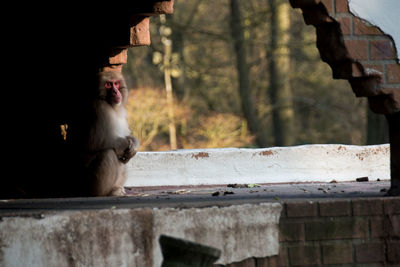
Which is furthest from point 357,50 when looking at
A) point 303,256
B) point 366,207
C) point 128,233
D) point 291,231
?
point 128,233

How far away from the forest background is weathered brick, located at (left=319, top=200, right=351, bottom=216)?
891cm

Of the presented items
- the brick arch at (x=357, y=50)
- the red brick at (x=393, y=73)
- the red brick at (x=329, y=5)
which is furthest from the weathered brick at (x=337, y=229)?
the red brick at (x=329, y=5)

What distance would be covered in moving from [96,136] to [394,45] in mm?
2947

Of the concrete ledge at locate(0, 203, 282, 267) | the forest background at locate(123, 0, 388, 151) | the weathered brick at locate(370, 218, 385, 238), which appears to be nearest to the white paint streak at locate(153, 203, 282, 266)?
the concrete ledge at locate(0, 203, 282, 267)

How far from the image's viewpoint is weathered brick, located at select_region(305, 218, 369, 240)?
5.61 metres

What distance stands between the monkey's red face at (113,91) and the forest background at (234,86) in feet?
24.5

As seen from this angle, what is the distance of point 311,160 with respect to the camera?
916cm

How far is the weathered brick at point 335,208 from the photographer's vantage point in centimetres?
562

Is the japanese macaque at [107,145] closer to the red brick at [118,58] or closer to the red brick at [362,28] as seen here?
the red brick at [118,58]

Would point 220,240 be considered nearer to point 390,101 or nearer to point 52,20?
point 390,101

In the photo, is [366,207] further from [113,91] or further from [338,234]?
[113,91]

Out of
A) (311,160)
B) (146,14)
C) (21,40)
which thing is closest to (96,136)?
(146,14)

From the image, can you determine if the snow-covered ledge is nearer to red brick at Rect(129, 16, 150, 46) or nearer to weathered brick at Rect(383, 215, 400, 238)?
red brick at Rect(129, 16, 150, 46)

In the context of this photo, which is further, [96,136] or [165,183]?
[165,183]
